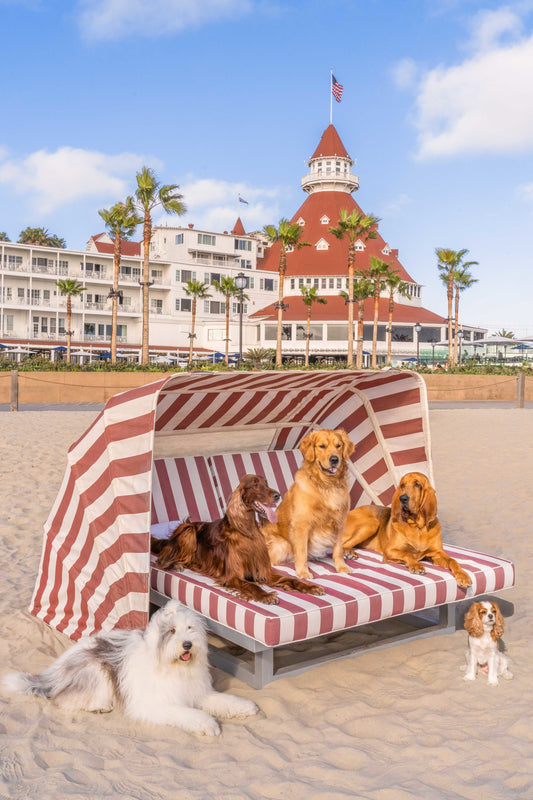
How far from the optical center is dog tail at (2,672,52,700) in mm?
4242

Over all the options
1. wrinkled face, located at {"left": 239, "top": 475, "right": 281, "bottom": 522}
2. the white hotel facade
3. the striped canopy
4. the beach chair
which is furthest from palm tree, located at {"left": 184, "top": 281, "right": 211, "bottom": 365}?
wrinkled face, located at {"left": 239, "top": 475, "right": 281, "bottom": 522}

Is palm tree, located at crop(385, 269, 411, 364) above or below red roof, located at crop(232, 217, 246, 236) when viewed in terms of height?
below

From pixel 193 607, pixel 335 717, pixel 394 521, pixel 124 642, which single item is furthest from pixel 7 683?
pixel 394 521

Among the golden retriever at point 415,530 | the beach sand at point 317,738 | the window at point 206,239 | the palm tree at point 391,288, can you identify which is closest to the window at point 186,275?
the window at point 206,239

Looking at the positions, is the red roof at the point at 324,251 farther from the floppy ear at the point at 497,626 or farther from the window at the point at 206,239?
the floppy ear at the point at 497,626

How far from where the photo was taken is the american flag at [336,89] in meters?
76.2

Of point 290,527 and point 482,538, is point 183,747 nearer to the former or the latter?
point 290,527

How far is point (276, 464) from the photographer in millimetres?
7152

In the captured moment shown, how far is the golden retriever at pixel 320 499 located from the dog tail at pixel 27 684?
181cm

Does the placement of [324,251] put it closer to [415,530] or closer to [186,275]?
[186,275]

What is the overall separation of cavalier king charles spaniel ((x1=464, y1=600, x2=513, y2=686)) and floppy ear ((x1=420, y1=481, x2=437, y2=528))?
0.86 m

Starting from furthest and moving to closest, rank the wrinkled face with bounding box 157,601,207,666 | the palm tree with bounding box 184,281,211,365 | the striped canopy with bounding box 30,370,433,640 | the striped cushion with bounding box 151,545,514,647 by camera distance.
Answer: the palm tree with bounding box 184,281,211,365, the striped canopy with bounding box 30,370,433,640, the striped cushion with bounding box 151,545,514,647, the wrinkled face with bounding box 157,601,207,666

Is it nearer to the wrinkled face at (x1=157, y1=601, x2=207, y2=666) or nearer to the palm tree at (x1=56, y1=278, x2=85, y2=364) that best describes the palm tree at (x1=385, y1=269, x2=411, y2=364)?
the palm tree at (x1=56, y1=278, x2=85, y2=364)

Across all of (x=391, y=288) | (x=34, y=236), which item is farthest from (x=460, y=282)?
(x=34, y=236)
